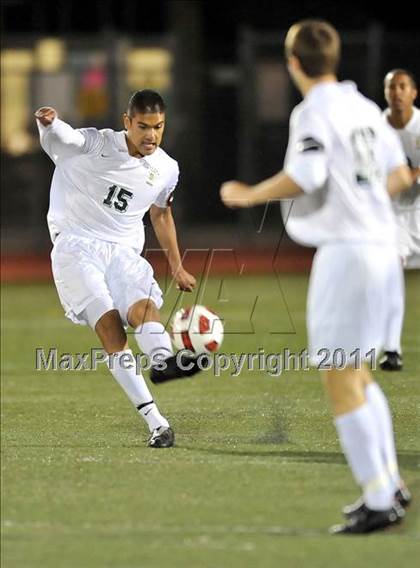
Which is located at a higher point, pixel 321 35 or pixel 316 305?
pixel 321 35

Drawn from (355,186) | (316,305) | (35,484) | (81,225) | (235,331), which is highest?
(355,186)

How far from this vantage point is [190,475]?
6.85m

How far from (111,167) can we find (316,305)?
289 cm

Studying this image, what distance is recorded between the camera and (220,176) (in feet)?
76.0

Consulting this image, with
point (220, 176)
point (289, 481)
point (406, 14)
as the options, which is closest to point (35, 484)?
point (289, 481)

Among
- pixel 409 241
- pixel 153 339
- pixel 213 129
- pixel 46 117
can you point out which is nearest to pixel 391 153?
pixel 153 339

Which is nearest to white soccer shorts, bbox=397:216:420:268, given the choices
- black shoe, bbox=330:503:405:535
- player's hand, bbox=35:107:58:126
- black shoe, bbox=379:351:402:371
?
black shoe, bbox=379:351:402:371

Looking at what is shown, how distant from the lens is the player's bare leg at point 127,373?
7.72 metres

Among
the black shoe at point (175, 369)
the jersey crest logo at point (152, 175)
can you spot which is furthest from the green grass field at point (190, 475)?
the jersey crest logo at point (152, 175)

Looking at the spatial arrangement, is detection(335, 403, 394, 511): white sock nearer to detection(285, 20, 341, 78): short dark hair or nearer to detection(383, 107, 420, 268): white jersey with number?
detection(285, 20, 341, 78): short dark hair

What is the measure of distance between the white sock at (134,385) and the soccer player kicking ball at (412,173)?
126 inches

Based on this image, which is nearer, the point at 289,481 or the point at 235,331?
the point at 289,481

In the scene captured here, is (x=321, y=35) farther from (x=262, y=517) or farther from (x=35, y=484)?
(x=35, y=484)

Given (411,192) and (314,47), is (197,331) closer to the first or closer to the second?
(314,47)
